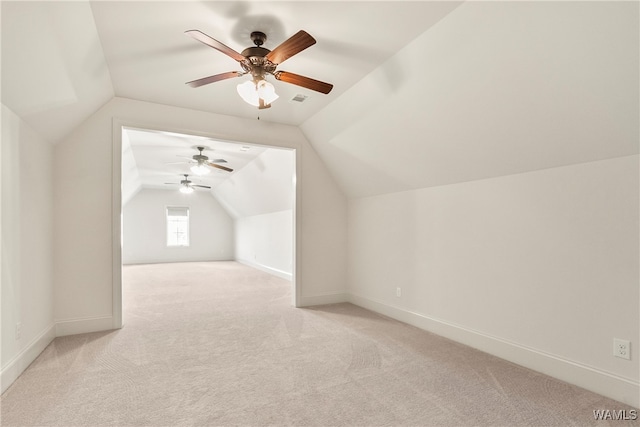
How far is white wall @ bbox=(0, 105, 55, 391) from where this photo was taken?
240 cm

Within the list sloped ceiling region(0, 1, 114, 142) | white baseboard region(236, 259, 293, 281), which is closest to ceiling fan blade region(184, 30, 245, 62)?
sloped ceiling region(0, 1, 114, 142)

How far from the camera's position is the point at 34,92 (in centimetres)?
244

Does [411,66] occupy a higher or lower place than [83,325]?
higher

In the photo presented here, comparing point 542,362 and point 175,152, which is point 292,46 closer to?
point 542,362

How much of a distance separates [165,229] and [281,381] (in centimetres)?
1033

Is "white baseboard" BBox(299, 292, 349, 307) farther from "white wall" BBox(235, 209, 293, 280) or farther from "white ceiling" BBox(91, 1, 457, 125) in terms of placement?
"white ceiling" BBox(91, 1, 457, 125)

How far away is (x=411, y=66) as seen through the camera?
2.87 meters

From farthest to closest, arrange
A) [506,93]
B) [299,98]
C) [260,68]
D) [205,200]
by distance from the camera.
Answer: [205,200] → [299,98] → [260,68] → [506,93]

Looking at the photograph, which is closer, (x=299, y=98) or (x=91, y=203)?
(x=91, y=203)

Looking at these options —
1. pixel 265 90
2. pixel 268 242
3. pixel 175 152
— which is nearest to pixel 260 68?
pixel 265 90

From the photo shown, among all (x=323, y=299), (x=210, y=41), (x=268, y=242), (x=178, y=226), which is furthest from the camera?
(x=178, y=226)

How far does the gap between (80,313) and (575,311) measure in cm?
460

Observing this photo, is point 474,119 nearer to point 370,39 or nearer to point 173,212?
point 370,39

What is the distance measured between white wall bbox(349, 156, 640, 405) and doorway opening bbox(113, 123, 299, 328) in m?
1.92
